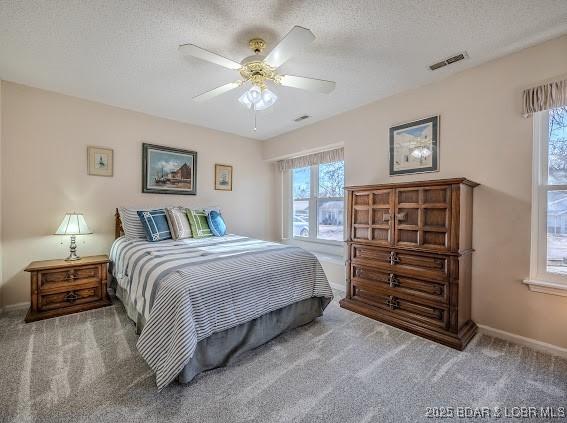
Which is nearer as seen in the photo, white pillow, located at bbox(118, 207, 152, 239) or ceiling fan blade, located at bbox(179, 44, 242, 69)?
ceiling fan blade, located at bbox(179, 44, 242, 69)

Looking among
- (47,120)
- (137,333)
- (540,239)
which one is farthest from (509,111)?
(47,120)

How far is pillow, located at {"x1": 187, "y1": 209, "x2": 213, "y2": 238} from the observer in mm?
3271

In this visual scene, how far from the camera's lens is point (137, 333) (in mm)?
2221

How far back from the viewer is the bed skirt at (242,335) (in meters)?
1.69

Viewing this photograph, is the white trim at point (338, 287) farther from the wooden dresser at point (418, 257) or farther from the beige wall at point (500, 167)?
the beige wall at point (500, 167)

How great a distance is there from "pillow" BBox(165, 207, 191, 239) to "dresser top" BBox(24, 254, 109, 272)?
764mm

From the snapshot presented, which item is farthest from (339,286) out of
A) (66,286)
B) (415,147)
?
(66,286)

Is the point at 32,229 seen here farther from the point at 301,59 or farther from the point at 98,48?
the point at 301,59

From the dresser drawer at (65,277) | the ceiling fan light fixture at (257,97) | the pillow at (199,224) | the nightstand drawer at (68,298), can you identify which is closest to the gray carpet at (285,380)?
the nightstand drawer at (68,298)

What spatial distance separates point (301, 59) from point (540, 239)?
8.12ft

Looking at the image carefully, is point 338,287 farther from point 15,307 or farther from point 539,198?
point 15,307

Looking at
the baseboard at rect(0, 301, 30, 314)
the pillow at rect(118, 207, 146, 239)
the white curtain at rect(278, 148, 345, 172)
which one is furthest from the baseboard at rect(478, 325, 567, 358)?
the baseboard at rect(0, 301, 30, 314)

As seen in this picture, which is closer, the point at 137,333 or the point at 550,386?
the point at 550,386

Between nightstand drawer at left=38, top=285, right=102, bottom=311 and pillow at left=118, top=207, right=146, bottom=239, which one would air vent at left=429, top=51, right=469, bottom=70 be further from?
nightstand drawer at left=38, top=285, right=102, bottom=311
